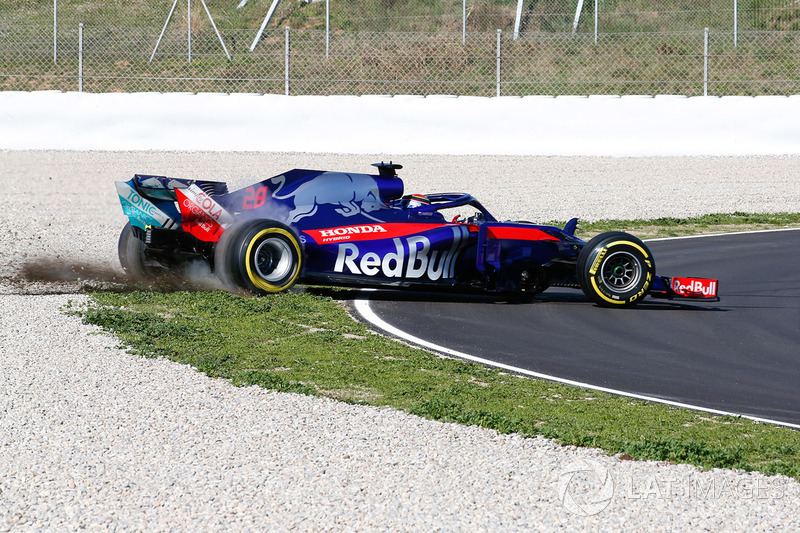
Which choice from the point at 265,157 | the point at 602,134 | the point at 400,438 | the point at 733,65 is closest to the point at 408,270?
the point at 400,438

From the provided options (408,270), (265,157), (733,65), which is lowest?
(408,270)

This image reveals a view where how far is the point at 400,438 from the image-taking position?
563cm

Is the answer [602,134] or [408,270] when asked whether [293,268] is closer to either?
[408,270]

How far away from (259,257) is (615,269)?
11.9 feet

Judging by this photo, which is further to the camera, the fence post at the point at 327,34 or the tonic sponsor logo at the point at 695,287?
the fence post at the point at 327,34

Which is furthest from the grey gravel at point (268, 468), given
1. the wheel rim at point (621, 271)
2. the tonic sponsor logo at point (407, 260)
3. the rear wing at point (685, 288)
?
the rear wing at point (685, 288)

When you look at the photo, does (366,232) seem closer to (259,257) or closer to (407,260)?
(407,260)

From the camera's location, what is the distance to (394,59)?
22.5 meters

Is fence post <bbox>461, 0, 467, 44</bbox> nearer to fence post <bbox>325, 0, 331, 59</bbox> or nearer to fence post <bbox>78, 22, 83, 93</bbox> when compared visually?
fence post <bbox>325, 0, 331, 59</bbox>

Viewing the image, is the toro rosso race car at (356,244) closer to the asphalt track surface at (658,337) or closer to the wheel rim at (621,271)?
the wheel rim at (621,271)

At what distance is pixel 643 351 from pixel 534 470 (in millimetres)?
3604

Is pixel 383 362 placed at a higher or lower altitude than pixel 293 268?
lower

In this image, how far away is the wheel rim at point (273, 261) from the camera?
975 centimetres

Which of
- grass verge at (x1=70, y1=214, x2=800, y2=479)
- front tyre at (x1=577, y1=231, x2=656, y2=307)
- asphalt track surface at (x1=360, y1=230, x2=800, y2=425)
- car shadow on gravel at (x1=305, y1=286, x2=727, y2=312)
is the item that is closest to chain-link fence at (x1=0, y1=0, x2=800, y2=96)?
asphalt track surface at (x1=360, y1=230, x2=800, y2=425)
